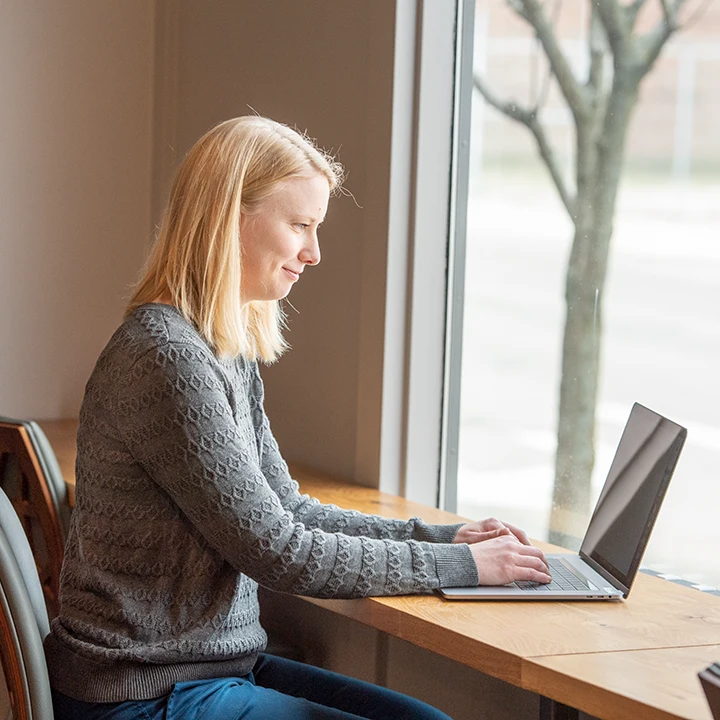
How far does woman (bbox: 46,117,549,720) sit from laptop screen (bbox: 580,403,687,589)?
0.13 metres

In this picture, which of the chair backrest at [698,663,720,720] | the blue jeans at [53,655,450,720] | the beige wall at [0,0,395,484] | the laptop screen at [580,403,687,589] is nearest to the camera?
the chair backrest at [698,663,720,720]

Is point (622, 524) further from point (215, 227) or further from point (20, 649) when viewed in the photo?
point (20, 649)

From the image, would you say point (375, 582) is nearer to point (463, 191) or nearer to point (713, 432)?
point (713, 432)

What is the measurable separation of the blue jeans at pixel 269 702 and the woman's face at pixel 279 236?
0.59 metres

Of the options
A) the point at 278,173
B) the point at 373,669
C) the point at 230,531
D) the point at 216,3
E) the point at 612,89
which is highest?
the point at 216,3

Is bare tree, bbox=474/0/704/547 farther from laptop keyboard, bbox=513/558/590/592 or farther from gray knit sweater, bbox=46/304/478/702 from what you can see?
gray knit sweater, bbox=46/304/478/702

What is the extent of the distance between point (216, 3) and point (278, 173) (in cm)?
159

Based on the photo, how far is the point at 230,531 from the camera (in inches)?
56.9

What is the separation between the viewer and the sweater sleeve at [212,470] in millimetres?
1434

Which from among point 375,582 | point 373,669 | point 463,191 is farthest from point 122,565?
point 463,191

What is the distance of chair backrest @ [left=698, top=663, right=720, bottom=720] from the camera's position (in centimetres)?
97

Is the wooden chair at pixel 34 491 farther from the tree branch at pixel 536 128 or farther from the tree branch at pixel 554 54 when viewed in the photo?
the tree branch at pixel 554 54

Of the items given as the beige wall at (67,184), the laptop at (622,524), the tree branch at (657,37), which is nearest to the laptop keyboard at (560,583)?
the laptop at (622,524)

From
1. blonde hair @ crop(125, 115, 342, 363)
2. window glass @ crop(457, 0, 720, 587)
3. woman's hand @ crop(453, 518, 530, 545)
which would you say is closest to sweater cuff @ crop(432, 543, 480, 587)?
woman's hand @ crop(453, 518, 530, 545)
